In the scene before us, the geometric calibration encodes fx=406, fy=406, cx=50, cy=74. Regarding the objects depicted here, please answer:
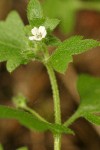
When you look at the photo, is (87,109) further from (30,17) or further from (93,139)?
(93,139)

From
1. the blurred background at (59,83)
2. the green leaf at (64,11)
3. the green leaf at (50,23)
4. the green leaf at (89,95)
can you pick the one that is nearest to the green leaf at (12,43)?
the green leaf at (50,23)

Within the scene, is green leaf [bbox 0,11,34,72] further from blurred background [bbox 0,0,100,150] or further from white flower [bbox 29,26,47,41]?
blurred background [bbox 0,0,100,150]

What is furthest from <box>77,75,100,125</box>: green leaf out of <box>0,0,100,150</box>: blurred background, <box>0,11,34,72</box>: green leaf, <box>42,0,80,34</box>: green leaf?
<box>42,0,80,34</box>: green leaf

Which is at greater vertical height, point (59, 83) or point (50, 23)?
point (50, 23)

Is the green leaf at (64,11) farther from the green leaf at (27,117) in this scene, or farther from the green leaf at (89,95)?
the green leaf at (27,117)

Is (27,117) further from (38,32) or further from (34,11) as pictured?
(34,11)

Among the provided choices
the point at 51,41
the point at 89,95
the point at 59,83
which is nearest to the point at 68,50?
the point at 51,41

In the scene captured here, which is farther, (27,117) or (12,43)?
(12,43)
